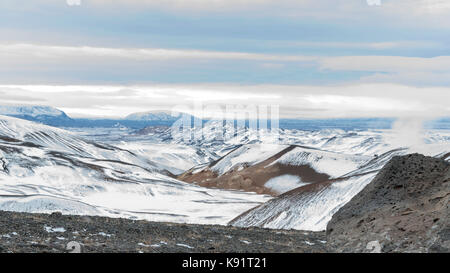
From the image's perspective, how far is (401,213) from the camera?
1869cm

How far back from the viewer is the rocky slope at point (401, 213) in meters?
16.1

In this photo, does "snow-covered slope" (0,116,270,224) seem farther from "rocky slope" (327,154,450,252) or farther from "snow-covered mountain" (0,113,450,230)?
"rocky slope" (327,154,450,252)

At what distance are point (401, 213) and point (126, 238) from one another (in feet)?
34.5

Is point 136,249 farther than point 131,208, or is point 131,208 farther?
point 131,208

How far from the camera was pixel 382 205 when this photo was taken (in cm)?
2058

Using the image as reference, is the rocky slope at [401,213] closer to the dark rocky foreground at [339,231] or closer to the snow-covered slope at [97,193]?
the dark rocky foreground at [339,231]

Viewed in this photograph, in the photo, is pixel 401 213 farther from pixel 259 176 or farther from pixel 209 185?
pixel 209 185

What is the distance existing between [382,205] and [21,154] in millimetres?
150761

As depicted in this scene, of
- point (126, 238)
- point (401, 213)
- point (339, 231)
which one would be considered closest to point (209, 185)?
point (339, 231)

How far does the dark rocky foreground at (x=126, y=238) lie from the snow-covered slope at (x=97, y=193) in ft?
186

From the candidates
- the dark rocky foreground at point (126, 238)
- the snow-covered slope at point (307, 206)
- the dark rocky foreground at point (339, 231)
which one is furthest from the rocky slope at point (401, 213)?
the snow-covered slope at point (307, 206)
